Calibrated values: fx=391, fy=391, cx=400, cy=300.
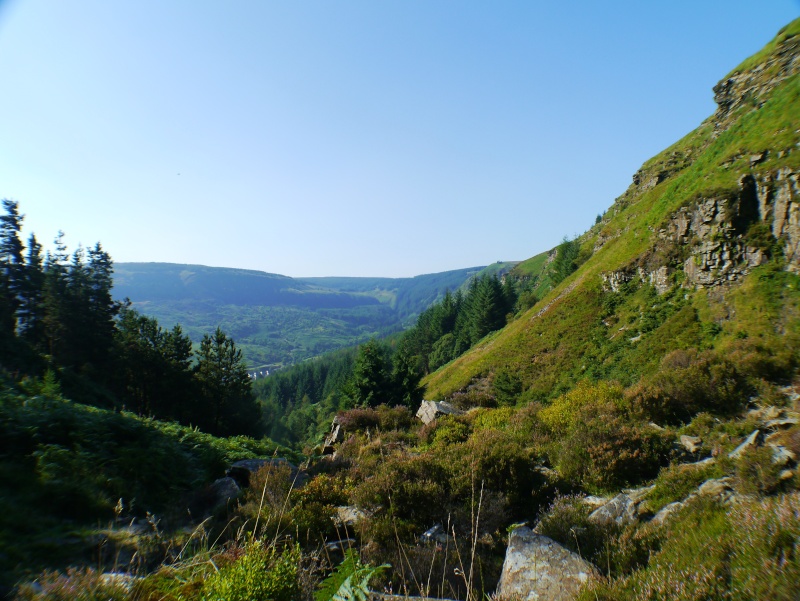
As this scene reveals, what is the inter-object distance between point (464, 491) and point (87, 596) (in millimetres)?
6245

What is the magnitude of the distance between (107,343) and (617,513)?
3769cm

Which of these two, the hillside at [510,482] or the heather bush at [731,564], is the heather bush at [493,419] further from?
the heather bush at [731,564]

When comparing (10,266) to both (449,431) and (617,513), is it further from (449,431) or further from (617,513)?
(617,513)

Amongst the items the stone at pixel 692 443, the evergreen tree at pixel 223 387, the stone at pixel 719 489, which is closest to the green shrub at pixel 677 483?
the stone at pixel 719 489

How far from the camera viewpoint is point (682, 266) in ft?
89.1

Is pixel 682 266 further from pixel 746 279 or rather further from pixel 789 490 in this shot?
pixel 789 490

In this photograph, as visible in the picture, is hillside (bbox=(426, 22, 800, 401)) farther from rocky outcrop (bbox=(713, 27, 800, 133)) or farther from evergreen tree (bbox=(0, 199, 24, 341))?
evergreen tree (bbox=(0, 199, 24, 341))

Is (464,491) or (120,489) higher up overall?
(120,489)

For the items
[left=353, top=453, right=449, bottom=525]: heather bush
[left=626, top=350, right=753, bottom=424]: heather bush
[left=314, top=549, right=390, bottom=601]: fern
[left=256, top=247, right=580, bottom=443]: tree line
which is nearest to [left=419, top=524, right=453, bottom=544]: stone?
[left=353, top=453, right=449, bottom=525]: heather bush

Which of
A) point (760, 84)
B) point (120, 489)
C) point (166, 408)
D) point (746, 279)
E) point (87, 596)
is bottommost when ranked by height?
point (166, 408)

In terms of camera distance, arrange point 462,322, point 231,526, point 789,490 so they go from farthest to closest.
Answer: point 462,322 → point 231,526 → point 789,490

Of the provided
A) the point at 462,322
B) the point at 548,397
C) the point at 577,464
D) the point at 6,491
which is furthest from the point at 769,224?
the point at 462,322

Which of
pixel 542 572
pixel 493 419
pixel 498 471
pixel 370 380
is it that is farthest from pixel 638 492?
pixel 370 380

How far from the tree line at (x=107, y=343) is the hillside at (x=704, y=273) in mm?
22088
